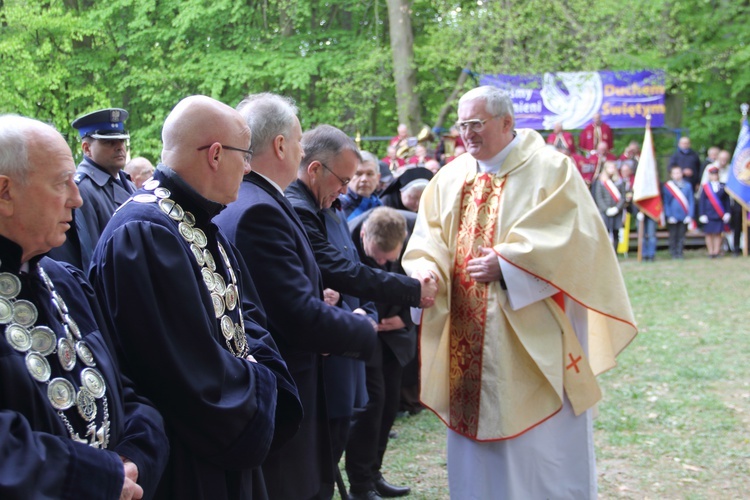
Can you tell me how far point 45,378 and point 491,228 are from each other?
111 inches

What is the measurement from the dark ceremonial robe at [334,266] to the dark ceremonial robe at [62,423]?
1.60m

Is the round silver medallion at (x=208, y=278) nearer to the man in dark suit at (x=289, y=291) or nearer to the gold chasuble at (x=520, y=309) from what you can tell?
the man in dark suit at (x=289, y=291)

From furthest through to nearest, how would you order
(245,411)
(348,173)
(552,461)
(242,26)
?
(242,26), (552,461), (348,173), (245,411)

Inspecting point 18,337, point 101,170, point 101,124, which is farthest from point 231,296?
point 101,124

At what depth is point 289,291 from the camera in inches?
117

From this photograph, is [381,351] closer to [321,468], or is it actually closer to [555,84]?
[321,468]

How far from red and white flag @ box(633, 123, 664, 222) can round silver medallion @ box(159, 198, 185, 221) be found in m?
15.5

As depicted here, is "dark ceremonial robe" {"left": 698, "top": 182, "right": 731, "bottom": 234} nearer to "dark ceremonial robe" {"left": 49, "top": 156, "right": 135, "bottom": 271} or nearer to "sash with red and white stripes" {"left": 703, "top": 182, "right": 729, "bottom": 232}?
"sash with red and white stripes" {"left": 703, "top": 182, "right": 729, "bottom": 232}

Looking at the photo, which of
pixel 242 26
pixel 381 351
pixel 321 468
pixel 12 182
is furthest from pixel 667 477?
pixel 242 26

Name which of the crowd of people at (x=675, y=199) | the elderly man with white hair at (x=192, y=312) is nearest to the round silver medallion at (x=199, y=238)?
the elderly man with white hair at (x=192, y=312)

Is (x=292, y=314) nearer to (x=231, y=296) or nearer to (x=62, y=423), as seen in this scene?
(x=231, y=296)

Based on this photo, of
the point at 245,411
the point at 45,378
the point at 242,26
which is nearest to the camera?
the point at 45,378

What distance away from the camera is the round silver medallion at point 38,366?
1744mm

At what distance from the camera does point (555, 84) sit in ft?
58.1
